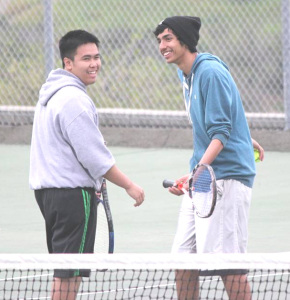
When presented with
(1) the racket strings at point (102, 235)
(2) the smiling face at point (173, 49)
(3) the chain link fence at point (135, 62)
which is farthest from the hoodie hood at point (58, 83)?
(3) the chain link fence at point (135, 62)

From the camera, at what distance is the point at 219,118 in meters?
→ 5.94

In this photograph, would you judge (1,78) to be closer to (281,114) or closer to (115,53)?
(115,53)

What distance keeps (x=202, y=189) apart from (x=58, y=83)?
91cm

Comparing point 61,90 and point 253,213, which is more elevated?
point 61,90

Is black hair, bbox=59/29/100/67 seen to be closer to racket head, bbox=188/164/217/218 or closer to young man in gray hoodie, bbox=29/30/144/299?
young man in gray hoodie, bbox=29/30/144/299

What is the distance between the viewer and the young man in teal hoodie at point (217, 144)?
5969 mm

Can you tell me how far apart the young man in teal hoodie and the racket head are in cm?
7

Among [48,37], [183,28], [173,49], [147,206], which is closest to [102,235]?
[173,49]

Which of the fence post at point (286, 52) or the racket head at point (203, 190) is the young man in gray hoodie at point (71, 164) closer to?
the racket head at point (203, 190)

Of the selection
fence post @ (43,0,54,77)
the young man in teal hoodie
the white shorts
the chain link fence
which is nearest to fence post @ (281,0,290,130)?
the chain link fence

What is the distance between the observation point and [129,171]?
11.6 meters

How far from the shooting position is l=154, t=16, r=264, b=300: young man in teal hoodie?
5.97 metres

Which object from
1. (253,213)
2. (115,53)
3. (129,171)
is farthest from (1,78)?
(253,213)

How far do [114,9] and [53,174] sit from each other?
9245 millimetres
